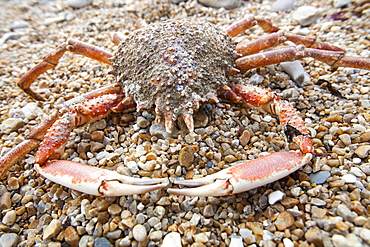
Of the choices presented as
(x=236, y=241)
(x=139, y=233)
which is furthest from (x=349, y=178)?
(x=139, y=233)

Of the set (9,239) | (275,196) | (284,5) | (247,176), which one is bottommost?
(9,239)

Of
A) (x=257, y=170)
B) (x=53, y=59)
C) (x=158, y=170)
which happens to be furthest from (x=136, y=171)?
(x=53, y=59)

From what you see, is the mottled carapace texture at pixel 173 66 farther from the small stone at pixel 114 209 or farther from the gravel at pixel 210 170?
the small stone at pixel 114 209

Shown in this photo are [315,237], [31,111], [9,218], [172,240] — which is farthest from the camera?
[31,111]

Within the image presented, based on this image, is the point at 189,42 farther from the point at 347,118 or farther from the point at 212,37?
the point at 347,118

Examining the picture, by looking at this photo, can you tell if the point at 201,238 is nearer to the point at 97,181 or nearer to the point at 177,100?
the point at 97,181

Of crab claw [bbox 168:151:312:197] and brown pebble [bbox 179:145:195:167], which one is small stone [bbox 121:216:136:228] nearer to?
crab claw [bbox 168:151:312:197]
